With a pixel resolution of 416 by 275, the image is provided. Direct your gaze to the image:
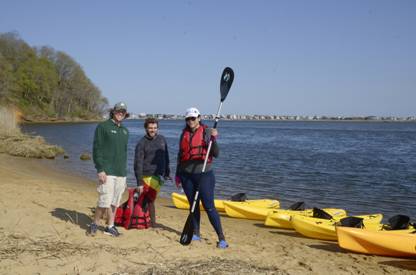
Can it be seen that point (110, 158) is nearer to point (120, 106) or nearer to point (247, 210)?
point (120, 106)

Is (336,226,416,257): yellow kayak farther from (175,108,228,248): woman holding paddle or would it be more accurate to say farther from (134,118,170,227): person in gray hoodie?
(134,118,170,227): person in gray hoodie

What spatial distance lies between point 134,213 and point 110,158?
1.17 meters

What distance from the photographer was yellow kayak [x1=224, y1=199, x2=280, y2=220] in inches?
322

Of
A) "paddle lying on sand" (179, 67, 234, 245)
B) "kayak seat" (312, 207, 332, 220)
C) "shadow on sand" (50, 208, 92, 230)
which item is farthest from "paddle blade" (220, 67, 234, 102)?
"kayak seat" (312, 207, 332, 220)

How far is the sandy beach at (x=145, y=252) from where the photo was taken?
4016mm

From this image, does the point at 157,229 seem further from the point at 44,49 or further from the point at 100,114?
the point at 100,114

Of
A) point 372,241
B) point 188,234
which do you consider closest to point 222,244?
point 188,234

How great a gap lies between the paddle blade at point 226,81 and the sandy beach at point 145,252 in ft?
6.94

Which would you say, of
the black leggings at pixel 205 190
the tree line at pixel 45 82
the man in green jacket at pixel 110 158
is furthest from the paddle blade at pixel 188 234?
the tree line at pixel 45 82

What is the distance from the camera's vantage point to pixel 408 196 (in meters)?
12.7

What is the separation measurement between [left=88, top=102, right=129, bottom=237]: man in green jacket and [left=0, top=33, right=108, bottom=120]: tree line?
55612mm

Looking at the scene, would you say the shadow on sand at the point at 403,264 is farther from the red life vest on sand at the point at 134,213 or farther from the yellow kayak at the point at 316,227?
the red life vest on sand at the point at 134,213

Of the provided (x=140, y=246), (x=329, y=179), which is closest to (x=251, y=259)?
(x=140, y=246)

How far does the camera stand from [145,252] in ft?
14.9
